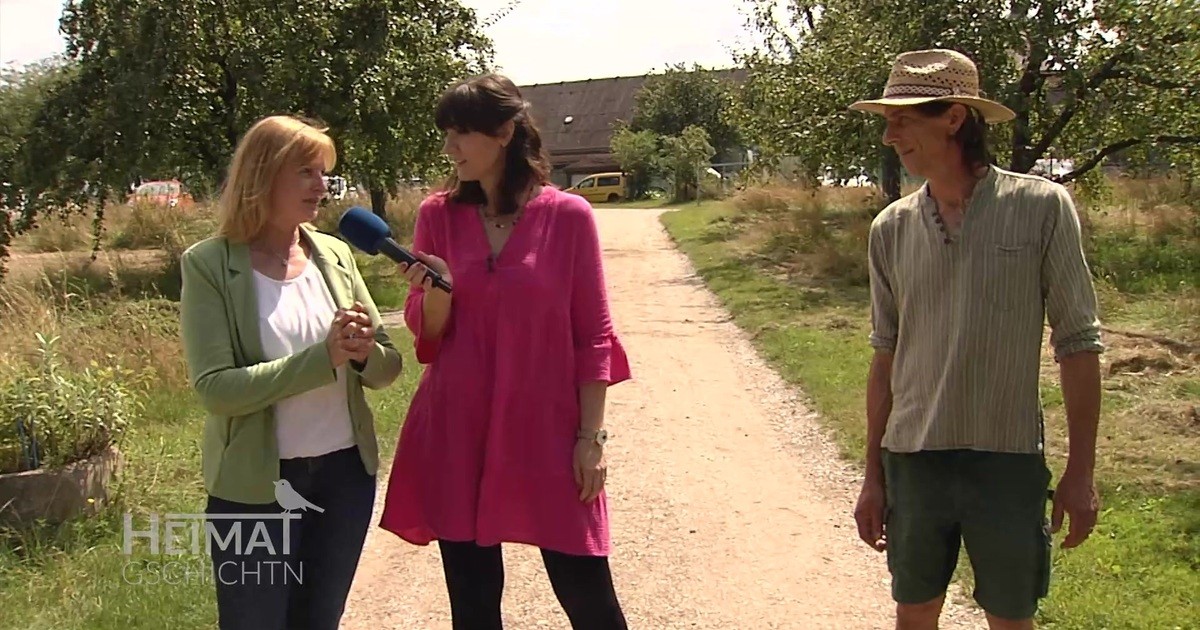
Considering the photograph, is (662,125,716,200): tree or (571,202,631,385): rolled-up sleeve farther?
(662,125,716,200): tree

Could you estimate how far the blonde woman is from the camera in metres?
2.77

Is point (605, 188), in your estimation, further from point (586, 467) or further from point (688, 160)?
point (586, 467)

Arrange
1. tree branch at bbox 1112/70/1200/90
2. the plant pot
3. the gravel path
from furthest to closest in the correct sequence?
tree branch at bbox 1112/70/1200/90
the plant pot
the gravel path

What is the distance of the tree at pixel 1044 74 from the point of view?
13.8 m

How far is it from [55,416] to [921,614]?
4.29 metres

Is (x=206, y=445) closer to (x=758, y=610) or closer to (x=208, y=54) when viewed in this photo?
(x=758, y=610)

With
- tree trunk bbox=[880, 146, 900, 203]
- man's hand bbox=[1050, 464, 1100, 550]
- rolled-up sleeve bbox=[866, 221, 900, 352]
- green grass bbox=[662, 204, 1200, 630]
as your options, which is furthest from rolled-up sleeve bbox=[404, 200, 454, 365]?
tree trunk bbox=[880, 146, 900, 203]

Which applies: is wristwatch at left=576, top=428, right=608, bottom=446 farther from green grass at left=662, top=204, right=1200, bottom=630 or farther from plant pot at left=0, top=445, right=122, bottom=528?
plant pot at left=0, top=445, right=122, bottom=528

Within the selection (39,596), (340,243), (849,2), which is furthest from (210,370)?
(849,2)

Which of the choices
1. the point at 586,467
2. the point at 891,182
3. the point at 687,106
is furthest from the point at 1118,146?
the point at 687,106

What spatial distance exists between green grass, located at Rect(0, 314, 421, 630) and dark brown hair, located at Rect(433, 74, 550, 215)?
2.41 metres

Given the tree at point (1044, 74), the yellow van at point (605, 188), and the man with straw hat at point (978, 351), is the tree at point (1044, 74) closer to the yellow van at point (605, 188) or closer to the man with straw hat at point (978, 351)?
the man with straw hat at point (978, 351)

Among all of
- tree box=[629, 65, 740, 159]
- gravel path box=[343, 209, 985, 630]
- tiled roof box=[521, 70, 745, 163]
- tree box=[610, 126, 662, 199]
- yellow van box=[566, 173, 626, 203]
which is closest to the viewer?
gravel path box=[343, 209, 985, 630]

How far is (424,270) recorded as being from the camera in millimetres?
2680
